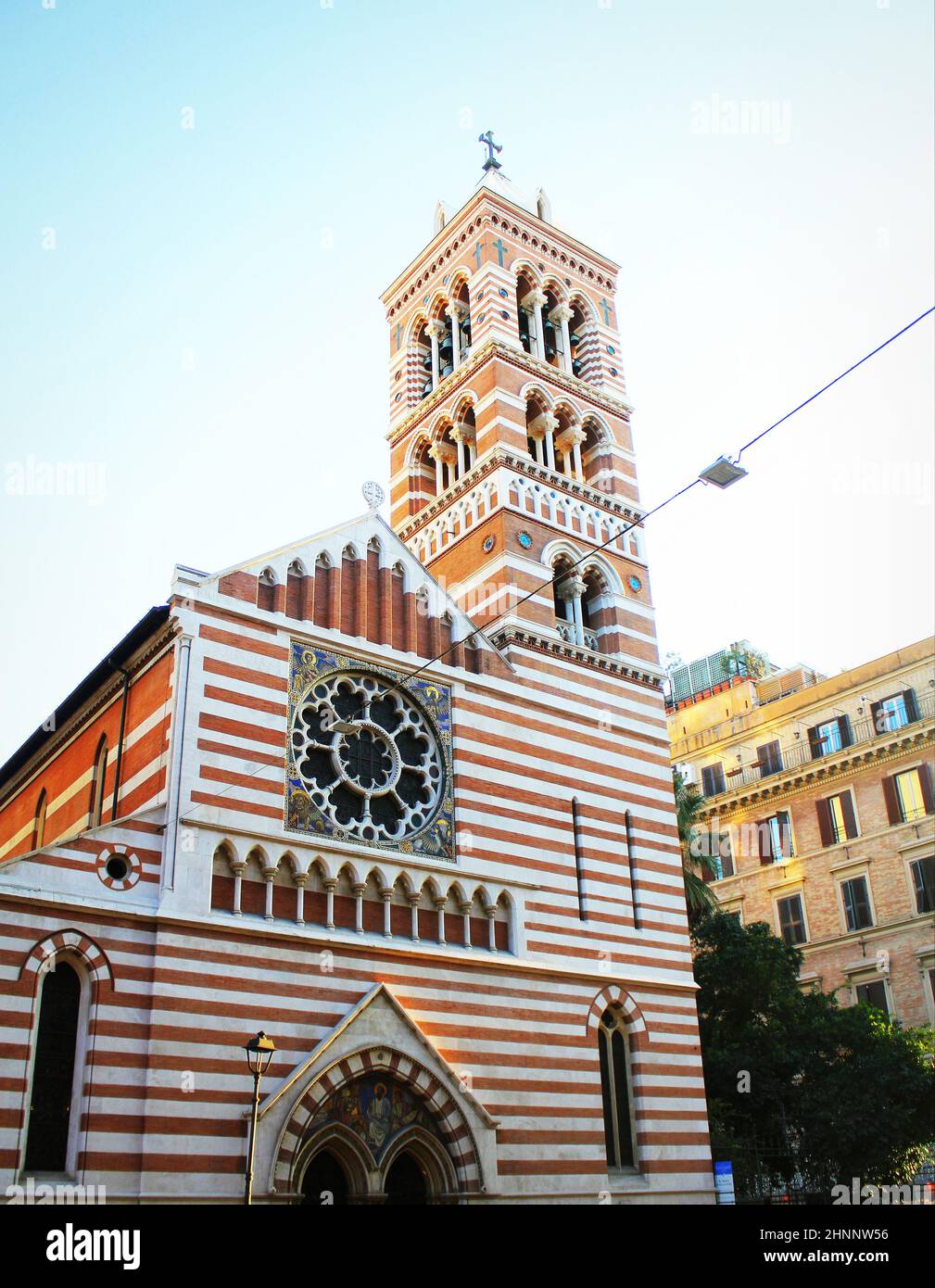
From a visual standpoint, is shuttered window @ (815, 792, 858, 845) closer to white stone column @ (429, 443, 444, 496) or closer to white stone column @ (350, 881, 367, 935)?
white stone column @ (429, 443, 444, 496)

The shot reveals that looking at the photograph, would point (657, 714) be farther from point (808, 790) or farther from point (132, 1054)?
point (808, 790)

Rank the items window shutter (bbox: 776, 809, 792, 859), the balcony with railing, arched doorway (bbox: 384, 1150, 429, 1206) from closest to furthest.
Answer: arched doorway (bbox: 384, 1150, 429, 1206), the balcony with railing, window shutter (bbox: 776, 809, 792, 859)

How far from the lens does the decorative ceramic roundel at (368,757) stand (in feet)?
70.4

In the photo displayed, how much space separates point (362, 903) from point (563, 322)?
59.6ft

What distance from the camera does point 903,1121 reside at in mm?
28047

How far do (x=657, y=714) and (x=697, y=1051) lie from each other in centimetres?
726

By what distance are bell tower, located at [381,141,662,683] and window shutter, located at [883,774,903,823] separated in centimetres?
1523

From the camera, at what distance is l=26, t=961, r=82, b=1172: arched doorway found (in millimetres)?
16641

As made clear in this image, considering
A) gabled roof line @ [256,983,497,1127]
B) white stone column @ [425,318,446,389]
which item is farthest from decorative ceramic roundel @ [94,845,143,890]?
white stone column @ [425,318,446,389]

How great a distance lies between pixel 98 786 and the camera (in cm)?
2284

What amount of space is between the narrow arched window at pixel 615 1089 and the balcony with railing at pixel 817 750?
66.0 feet

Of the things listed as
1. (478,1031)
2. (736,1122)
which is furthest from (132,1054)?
(736,1122)

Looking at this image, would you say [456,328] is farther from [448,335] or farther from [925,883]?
[925,883]

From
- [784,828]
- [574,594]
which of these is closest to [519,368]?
[574,594]
